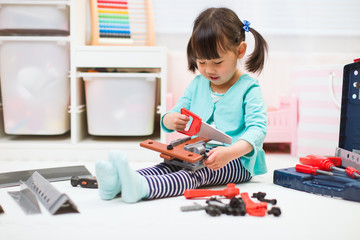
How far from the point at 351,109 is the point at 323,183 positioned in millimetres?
264

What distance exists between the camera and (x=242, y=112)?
1.00 metres

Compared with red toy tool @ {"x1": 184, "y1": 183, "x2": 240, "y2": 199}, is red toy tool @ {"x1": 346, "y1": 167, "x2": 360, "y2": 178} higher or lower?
higher

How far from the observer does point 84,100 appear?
158 cm

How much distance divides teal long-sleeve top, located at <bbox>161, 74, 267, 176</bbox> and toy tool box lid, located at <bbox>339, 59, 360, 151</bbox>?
0.83ft

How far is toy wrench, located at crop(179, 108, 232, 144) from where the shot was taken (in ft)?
3.02

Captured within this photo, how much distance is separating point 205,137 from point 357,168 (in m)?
0.40

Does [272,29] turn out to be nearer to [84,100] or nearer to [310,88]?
[310,88]

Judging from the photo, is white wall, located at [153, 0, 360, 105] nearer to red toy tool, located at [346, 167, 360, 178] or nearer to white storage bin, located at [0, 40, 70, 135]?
white storage bin, located at [0, 40, 70, 135]

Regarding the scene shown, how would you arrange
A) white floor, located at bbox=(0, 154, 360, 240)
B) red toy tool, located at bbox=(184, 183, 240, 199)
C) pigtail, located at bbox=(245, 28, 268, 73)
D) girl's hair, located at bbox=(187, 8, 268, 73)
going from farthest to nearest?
pigtail, located at bbox=(245, 28, 268, 73) → girl's hair, located at bbox=(187, 8, 268, 73) → red toy tool, located at bbox=(184, 183, 240, 199) → white floor, located at bbox=(0, 154, 360, 240)

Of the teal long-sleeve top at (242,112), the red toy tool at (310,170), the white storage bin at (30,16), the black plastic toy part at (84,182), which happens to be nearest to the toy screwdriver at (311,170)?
the red toy tool at (310,170)

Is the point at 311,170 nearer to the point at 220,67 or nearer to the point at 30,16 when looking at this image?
the point at 220,67

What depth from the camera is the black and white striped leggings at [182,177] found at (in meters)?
0.82

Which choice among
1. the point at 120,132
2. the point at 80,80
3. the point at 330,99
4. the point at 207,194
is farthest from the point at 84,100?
the point at 330,99

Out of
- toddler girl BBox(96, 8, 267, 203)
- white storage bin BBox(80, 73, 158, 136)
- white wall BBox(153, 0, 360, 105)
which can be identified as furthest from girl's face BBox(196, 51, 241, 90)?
white wall BBox(153, 0, 360, 105)
